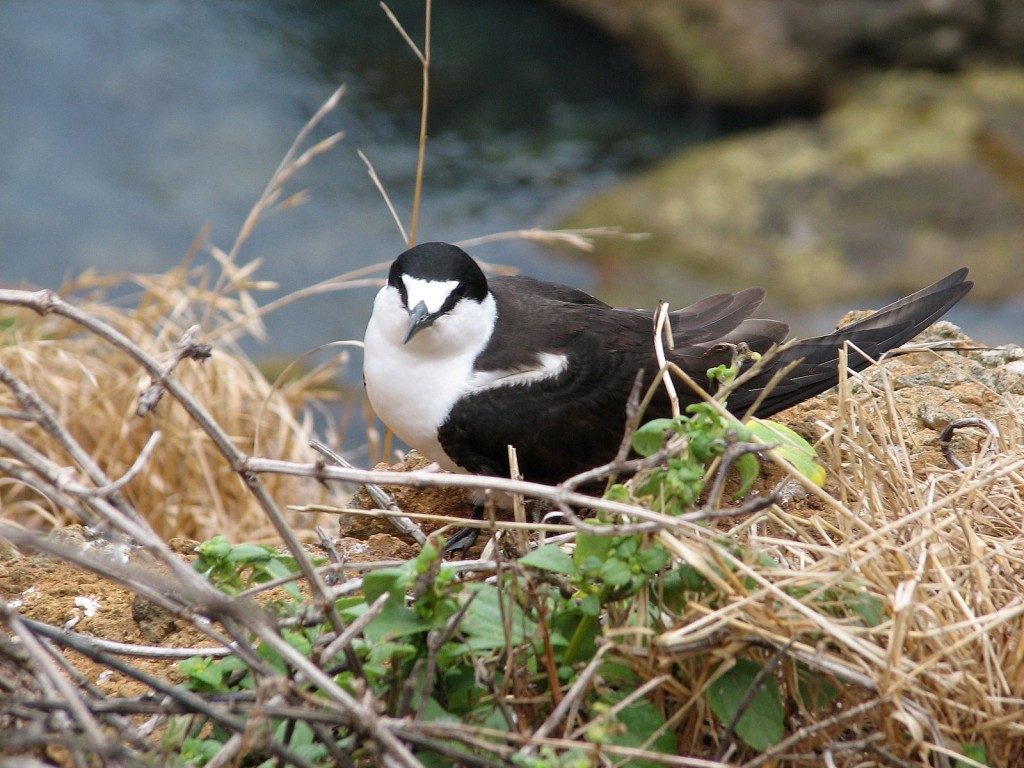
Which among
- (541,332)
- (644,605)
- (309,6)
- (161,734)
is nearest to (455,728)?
(644,605)

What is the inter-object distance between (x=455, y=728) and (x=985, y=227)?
704cm

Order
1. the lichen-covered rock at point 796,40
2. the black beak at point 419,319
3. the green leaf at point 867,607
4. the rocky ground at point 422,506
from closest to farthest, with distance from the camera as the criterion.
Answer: the green leaf at point 867,607
the rocky ground at point 422,506
the black beak at point 419,319
the lichen-covered rock at point 796,40

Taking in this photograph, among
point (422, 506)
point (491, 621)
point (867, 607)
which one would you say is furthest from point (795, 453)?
point (422, 506)

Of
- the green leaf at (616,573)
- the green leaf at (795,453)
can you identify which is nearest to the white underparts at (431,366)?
the green leaf at (795,453)

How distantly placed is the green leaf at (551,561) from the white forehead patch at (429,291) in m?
1.21

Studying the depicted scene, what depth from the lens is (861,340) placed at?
3.23m

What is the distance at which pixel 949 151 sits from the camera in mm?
8273

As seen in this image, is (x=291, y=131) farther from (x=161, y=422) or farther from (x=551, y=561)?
(x=551, y=561)

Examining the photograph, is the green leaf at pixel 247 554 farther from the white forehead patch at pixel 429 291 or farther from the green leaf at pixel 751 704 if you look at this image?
the white forehead patch at pixel 429 291

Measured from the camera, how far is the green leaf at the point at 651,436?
1.83 metres

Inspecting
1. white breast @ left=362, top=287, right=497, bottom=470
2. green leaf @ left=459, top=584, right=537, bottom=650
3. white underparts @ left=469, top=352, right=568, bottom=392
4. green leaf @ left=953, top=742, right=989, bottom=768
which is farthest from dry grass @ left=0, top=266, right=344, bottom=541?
green leaf @ left=953, top=742, right=989, bottom=768

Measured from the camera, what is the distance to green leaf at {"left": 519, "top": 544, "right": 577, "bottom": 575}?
1.86 metres

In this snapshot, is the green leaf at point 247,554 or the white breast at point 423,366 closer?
the green leaf at point 247,554

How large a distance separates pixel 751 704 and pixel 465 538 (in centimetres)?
141
